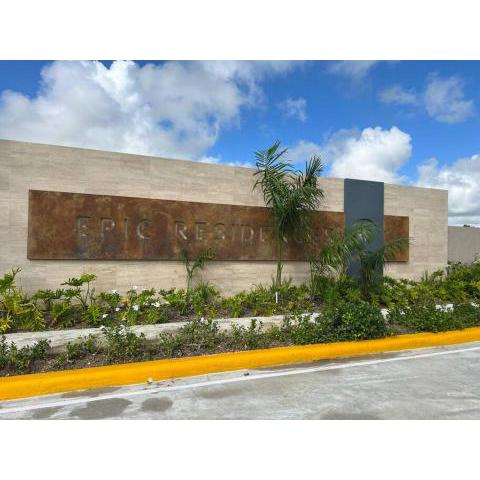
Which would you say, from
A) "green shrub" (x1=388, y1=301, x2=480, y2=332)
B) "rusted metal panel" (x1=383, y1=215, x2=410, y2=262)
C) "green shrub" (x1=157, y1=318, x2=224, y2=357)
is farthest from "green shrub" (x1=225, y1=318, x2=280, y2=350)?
"rusted metal panel" (x1=383, y1=215, x2=410, y2=262)

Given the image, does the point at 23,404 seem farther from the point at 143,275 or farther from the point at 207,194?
the point at 207,194

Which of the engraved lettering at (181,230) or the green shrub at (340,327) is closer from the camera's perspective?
the green shrub at (340,327)

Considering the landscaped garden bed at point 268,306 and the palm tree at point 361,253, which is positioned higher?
the palm tree at point 361,253

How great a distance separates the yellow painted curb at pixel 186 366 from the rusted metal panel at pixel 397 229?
5.49m

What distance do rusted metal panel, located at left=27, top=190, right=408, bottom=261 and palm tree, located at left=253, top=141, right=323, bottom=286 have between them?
319 mm

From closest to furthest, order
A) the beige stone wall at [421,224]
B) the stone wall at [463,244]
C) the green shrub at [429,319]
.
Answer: the green shrub at [429,319]
the beige stone wall at [421,224]
the stone wall at [463,244]

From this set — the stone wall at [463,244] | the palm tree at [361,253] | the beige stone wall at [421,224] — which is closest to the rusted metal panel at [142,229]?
the palm tree at [361,253]

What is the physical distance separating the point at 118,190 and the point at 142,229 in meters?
0.96

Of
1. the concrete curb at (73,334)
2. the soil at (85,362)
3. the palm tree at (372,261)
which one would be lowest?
the soil at (85,362)

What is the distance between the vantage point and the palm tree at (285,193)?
9148 millimetres

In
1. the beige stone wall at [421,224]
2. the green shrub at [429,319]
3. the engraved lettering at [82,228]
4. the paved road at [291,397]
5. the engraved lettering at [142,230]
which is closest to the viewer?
the paved road at [291,397]

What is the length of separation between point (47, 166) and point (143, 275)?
2.89 metres

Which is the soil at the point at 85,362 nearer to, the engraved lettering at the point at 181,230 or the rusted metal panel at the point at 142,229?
the rusted metal panel at the point at 142,229

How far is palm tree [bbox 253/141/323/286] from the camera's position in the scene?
9148 mm
